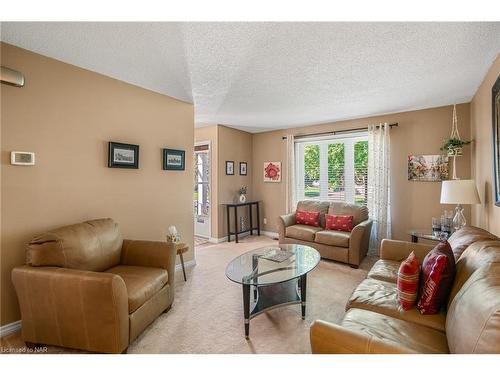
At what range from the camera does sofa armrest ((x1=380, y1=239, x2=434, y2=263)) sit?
2.40m

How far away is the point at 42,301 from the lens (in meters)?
1.74

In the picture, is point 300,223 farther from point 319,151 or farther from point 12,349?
point 12,349

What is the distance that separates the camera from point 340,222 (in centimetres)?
394

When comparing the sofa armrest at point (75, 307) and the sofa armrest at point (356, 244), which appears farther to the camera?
the sofa armrest at point (356, 244)

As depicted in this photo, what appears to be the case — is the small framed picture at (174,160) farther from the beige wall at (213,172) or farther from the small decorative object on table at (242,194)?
the small decorative object on table at (242,194)

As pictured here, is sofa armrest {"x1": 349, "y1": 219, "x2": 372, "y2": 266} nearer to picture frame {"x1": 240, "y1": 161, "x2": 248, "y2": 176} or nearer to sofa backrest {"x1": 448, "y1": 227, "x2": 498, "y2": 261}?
sofa backrest {"x1": 448, "y1": 227, "x2": 498, "y2": 261}

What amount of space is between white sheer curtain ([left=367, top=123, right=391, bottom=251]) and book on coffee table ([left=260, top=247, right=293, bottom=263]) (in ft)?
6.94

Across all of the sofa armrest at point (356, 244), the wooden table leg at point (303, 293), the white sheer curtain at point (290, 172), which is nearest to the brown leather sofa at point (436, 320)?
the wooden table leg at point (303, 293)

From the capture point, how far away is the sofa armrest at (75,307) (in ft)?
5.43

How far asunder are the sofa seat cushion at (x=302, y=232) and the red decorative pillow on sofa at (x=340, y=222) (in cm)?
21

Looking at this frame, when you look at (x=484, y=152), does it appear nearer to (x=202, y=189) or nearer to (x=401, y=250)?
(x=401, y=250)

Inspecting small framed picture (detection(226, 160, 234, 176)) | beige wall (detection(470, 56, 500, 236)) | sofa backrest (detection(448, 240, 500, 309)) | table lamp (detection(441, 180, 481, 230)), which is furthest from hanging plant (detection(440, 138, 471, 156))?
small framed picture (detection(226, 160, 234, 176))

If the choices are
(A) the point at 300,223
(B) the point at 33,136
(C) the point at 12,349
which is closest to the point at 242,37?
(B) the point at 33,136

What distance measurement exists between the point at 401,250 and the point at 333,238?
1.21 m
